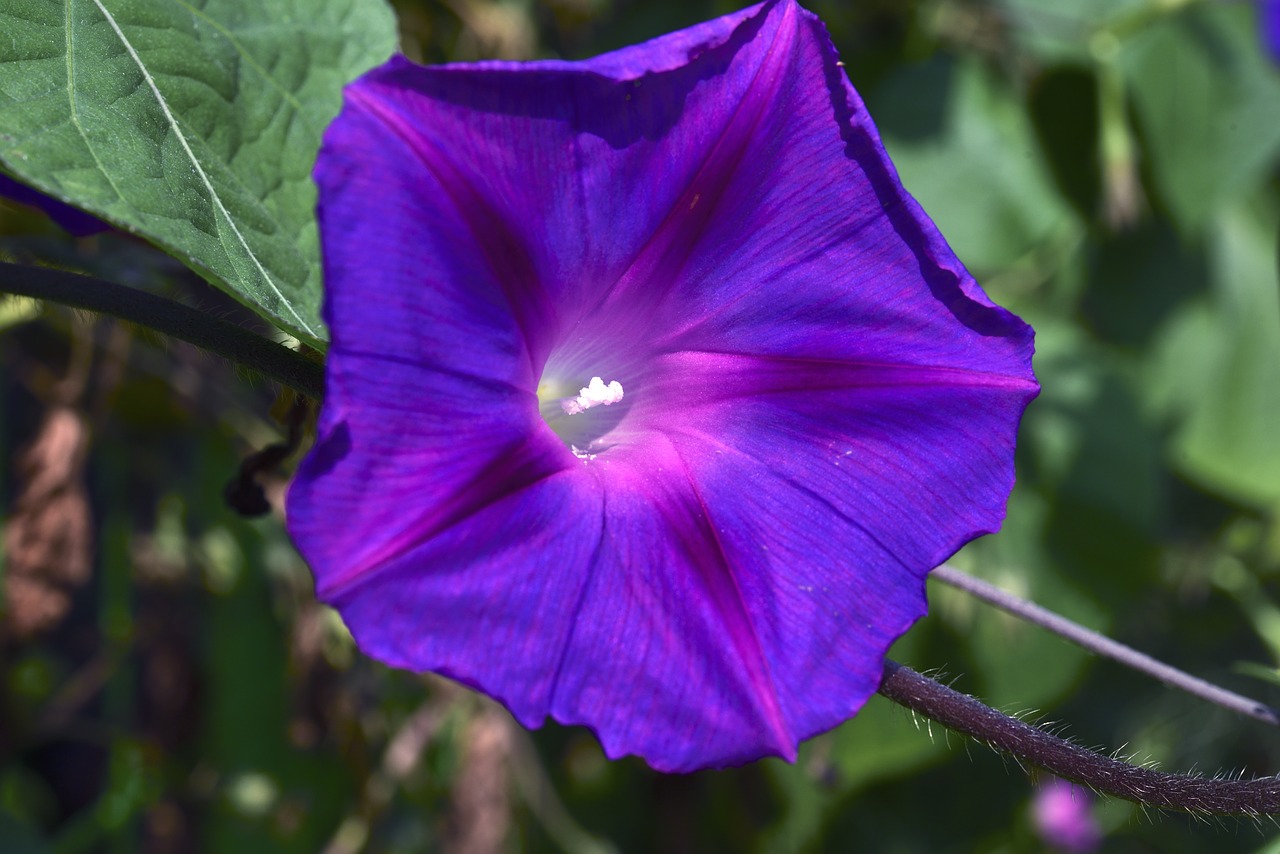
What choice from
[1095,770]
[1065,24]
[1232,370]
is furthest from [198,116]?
[1232,370]

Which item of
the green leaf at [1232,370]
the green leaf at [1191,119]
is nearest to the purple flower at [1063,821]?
the green leaf at [1232,370]

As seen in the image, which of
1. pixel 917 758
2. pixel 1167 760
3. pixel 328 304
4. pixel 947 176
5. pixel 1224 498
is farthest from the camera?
pixel 1167 760

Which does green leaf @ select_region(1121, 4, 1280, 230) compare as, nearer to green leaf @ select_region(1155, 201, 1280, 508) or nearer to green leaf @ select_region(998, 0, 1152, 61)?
green leaf @ select_region(998, 0, 1152, 61)

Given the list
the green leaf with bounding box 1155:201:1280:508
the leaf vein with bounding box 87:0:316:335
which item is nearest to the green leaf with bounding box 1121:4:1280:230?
the green leaf with bounding box 1155:201:1280:508

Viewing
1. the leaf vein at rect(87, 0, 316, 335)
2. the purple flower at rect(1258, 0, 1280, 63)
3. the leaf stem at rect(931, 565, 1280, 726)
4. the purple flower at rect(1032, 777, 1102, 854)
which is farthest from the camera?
the purple flower at rect(1032, 777, 1102, 854)

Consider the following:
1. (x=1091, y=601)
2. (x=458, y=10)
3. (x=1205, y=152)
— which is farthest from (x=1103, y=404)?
(x=458, y=10)

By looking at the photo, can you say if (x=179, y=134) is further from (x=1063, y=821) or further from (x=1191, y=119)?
(x=1063, y=821)

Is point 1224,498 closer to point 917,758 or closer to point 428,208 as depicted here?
point 917,758
